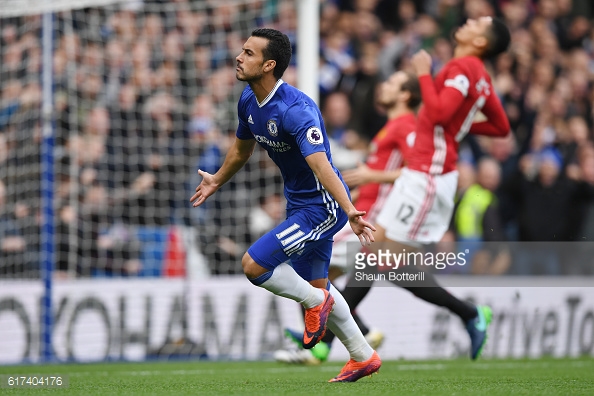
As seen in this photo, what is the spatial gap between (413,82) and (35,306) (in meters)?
4.52

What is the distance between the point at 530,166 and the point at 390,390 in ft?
25.4

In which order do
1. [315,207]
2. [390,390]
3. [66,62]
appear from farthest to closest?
[66,62] → [315,207] → [390,390]

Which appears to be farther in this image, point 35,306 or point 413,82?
point 35,306

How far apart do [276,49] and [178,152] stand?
19.9 feet

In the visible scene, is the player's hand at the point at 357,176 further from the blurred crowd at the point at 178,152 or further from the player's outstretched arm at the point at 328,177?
the blurred crowd at the point at 178,152

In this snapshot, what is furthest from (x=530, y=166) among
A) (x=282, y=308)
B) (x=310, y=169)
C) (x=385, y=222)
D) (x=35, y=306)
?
(x=310, y=169)

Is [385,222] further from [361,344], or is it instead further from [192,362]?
[192,362]

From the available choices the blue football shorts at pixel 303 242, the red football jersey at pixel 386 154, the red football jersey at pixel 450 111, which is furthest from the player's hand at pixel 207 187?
the red football jersey at pixel 386 154

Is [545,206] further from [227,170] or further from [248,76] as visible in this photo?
[248,76]

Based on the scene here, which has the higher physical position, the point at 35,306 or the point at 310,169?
Result: the point at 310,169

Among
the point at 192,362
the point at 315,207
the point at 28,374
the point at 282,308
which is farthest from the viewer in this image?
the point at 282,308

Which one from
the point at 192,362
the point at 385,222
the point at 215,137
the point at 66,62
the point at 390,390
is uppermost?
the point at 66,62

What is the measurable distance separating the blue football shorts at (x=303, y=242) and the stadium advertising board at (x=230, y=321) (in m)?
4.06

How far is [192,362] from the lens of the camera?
9898mm
